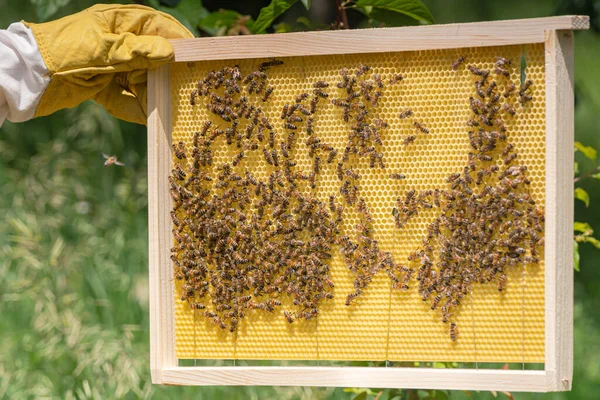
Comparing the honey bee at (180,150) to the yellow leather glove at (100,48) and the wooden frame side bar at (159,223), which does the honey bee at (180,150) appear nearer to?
the wooden frame side bar at (159,223)

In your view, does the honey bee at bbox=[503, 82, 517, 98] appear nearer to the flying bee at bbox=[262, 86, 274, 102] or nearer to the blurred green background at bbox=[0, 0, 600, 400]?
the flying bee at bbox=[262, 86, 274, 102]

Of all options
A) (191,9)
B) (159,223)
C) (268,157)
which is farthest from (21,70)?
(191,9)

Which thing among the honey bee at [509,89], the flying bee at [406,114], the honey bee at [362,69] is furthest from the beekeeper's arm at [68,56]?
the honey bee at [509,89]

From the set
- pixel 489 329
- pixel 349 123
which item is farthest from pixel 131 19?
pixel 489 329

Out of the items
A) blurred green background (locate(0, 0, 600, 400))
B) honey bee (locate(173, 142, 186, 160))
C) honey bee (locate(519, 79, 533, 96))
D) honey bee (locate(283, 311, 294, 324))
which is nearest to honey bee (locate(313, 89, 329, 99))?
honey bee (locate(173, 142, 186, 160))

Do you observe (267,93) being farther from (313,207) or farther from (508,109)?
(508,109)
